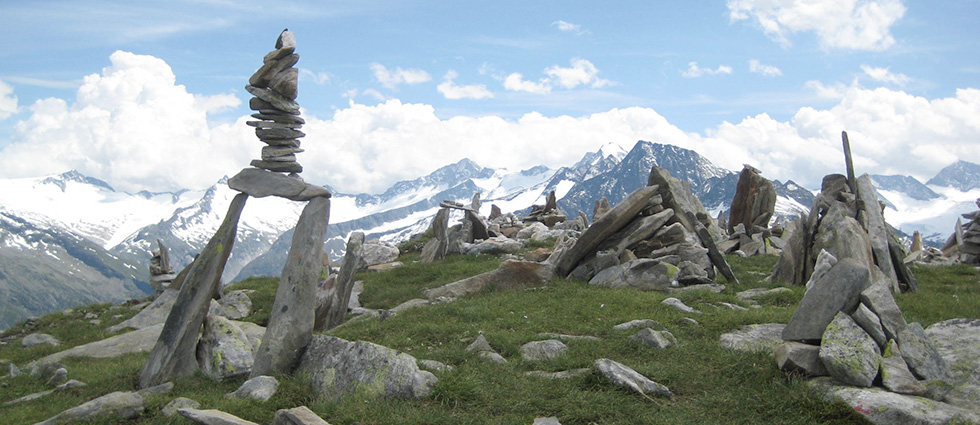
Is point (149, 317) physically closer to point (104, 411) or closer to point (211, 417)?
point (104, 411)

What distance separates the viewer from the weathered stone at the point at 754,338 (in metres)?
13.0

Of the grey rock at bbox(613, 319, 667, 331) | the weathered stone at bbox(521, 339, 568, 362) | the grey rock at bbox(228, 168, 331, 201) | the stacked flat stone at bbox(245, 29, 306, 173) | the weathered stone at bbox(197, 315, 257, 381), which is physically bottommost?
the weathered stone at bbox(521, 339, 568, 362)

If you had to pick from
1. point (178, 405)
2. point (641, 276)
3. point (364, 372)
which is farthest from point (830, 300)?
point (178, 405)

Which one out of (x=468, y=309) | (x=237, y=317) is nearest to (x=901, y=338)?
(x=468, y=309)

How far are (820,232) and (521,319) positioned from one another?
11104 mm

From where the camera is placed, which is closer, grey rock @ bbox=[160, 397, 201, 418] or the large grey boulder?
grey rock @ bbox=[160, 397, 201, 418]

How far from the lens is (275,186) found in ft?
50.8

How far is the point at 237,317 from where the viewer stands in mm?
24750

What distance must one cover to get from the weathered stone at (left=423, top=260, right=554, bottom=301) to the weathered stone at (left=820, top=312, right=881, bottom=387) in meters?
13.2

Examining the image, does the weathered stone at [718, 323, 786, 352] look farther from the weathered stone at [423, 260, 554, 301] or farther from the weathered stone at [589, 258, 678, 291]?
the weathered stone at [423, 260, 554, 301]

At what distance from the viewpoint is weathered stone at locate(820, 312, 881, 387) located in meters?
9.65

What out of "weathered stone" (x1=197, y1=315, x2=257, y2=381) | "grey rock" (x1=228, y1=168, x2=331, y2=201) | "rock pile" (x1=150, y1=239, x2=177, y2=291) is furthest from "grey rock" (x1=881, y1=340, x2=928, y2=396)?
"rock pile" (x1=150, y1=239, x2=177, y2=291)

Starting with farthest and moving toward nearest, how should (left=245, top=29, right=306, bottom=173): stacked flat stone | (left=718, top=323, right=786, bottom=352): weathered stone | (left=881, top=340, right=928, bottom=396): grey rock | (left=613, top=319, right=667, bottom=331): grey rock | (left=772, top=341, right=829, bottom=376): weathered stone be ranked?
(left=245, top=29, right=306, bottom=173): stacked flat stone → (left=613, top=319, right=667, bottom=331): grey rock → (left=718, top=323, right=786, bottom=352): weathered stone → (left=772, top=341, right=829, bottom=376): weathered stone → (left=881, top=340, right=928, bottom=396): grey rock

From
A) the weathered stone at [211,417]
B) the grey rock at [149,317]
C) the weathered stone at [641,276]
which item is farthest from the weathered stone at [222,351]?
the grey rock at [149,317]
